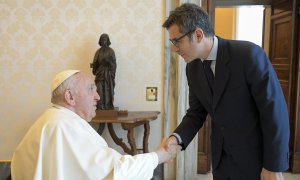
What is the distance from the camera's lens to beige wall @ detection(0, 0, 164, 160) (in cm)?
303

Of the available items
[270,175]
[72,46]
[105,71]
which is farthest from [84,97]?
[72,46]

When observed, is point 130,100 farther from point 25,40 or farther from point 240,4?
point 240,4

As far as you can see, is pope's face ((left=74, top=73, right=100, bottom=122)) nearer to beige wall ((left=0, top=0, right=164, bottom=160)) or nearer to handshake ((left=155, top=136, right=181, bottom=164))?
handshake ((left=155, top=136, right=181, bottom=164))

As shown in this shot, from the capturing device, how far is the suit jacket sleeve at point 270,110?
4.20 ft

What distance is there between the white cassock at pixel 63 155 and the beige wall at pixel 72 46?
1725mm

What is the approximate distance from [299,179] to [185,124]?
2.29 metres

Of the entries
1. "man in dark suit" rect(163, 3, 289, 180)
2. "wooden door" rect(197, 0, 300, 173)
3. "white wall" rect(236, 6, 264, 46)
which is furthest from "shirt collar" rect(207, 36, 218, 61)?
"white wall" rect(236, 6, 264, 46)

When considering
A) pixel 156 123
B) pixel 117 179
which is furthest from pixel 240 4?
pixel 117 179

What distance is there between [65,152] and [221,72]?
32.7 inches

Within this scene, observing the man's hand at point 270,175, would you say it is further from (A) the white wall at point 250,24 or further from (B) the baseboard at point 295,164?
(A) the white wall at point 250,24

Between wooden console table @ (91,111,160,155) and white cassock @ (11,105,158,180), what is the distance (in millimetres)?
1276

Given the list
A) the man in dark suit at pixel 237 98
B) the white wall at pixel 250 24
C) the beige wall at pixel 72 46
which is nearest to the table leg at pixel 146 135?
the beige wall at pixel 72 46

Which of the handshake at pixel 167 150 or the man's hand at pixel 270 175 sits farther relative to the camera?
the handshake at pixel 167 150

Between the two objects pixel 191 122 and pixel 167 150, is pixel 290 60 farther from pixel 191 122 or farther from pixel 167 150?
pixel 167 150
